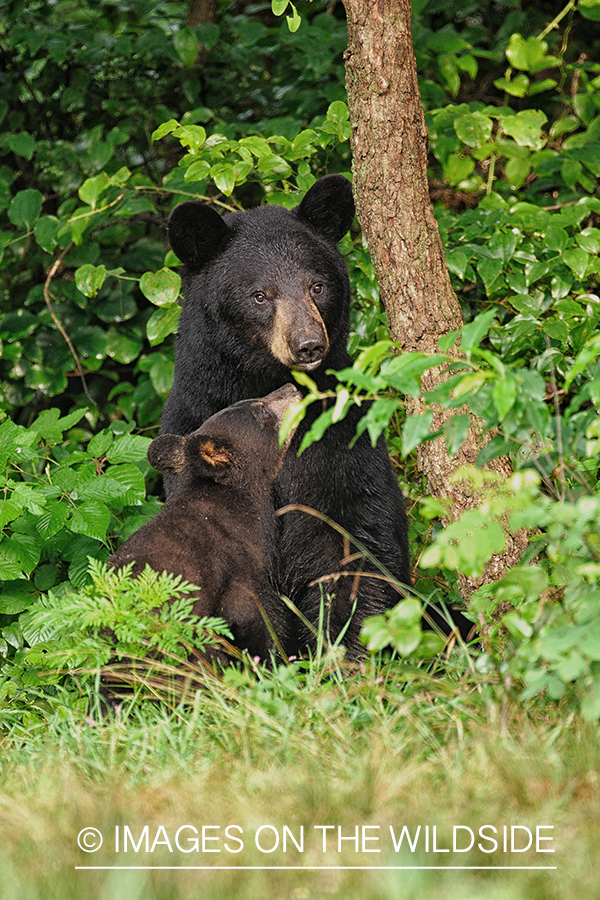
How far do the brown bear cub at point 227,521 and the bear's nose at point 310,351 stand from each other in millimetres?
245

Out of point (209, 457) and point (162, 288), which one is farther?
point (162, 288)

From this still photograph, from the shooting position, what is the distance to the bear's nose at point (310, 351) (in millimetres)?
3717

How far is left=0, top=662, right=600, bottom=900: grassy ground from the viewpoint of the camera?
6.20ft

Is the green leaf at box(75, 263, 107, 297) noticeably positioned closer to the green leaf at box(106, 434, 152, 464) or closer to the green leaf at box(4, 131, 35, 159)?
the green leaf at box(106, 434, 152, 464)

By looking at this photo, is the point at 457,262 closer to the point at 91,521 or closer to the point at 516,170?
the point at 516,170

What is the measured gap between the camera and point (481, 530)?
235 centimetres

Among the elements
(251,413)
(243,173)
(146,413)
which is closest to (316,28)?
(243,173)

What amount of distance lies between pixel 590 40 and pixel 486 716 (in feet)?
23.1

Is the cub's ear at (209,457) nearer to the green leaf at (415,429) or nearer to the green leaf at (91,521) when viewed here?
the green leaf at (91,521)

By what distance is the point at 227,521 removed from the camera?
12.1 feet

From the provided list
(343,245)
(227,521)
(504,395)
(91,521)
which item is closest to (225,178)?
(343,245)

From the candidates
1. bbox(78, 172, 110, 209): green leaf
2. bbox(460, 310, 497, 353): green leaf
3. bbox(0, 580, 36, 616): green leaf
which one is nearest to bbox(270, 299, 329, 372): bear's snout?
bbox(460, 310, 497, 353): green leaf

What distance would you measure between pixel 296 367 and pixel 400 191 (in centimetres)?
89

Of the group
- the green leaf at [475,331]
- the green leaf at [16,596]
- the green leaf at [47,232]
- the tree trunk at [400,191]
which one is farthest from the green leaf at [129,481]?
the green leaf at [475,331]
